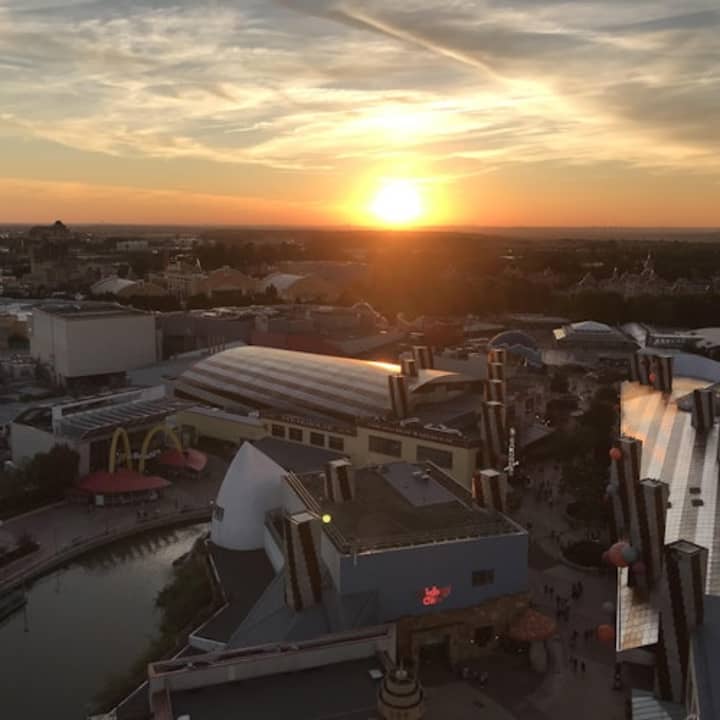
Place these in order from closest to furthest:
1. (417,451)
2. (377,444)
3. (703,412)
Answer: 1. (417,451)
2. (703,412)
3. (377,444)

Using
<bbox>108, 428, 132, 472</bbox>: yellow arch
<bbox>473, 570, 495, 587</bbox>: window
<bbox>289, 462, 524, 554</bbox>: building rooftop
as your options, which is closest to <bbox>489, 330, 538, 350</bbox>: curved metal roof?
<bbox>108, 428, 132, 472</bbox>: yellow arch

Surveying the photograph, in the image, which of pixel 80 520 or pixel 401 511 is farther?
pixel 80 520

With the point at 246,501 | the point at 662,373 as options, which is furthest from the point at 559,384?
the point at 246,501

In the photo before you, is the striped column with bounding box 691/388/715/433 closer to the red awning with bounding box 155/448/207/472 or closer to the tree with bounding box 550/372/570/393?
the tree with bounding box 550/372/570/393

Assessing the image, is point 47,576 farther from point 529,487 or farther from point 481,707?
point 529,487

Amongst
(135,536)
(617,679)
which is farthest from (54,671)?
(617,679)

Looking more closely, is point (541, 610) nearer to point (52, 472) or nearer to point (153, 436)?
point (52, 472)

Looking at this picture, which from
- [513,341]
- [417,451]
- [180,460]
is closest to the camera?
[417,451]
